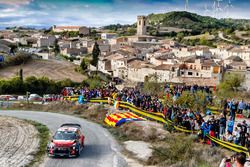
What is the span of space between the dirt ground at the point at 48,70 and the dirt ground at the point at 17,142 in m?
52.9

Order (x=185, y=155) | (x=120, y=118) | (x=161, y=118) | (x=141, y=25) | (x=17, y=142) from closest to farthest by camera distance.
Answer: (x=185, y=155), (x=17, y=142), (x=161, y=118), (x=120, y=118), (x=141, y=25)

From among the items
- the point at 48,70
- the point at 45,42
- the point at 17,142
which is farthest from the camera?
the point at 45,42

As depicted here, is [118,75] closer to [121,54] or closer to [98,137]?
[121,54]

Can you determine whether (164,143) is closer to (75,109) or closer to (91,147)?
(91,147)

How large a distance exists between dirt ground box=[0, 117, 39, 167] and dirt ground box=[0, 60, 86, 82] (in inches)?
2081

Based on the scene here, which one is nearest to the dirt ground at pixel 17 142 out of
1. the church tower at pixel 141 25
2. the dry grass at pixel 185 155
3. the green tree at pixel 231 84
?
the dry grass at pixel 185 155

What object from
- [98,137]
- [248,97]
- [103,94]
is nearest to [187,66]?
[248,97]

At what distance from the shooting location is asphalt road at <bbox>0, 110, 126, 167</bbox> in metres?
18.2

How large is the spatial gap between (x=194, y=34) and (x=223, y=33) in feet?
53.1

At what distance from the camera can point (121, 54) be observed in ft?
348

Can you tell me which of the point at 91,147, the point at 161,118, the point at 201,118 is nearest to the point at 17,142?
the point at 91,147

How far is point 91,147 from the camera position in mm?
21750

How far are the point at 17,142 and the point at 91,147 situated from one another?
185 inches

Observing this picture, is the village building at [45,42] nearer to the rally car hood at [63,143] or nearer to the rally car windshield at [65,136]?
the rally car windshield at [65,136]
